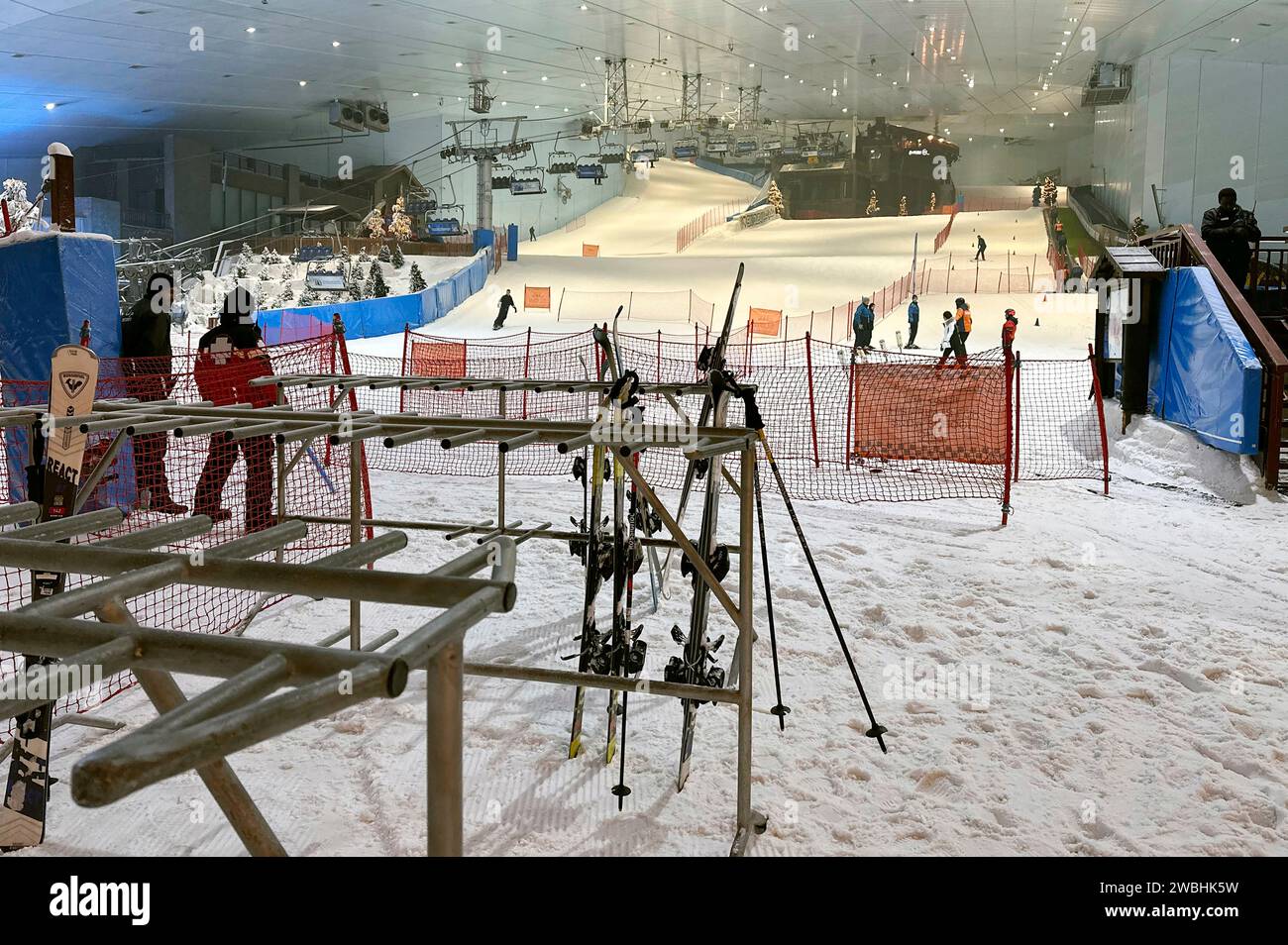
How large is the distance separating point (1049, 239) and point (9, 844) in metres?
38.4

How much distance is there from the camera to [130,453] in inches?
270

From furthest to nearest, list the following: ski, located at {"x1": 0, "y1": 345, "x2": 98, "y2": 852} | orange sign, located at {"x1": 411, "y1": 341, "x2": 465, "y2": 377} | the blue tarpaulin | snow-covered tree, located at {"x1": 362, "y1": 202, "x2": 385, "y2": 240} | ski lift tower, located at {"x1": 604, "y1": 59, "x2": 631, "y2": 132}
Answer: snow-covered tree, located at {"x1": 362, "y1": 202, "x2": 385, "y2": 240}
ski lift tower, located at {"x1": 604, "y1": 59, "x2": 631, "y2": 132}
orange sign, located at {"x1": 411, "y1": 341, "x2": 465, "y2": 377}
the blue tarpaulin
ski, located at {"x1": 0, "y1": 345, "x2": 98, "y2": 852}

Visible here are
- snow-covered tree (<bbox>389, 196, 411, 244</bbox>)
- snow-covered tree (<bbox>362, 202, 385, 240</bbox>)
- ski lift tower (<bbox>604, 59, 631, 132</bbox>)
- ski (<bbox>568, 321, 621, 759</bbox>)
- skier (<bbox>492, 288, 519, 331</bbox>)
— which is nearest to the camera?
ski (<bbox>568, 321, 621, 759</bbox>)

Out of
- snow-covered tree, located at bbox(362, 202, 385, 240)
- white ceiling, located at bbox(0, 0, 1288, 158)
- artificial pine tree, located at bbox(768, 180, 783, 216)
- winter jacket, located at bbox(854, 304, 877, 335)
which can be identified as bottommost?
winter jacket, located at bbox(854, 304, 877, 335)

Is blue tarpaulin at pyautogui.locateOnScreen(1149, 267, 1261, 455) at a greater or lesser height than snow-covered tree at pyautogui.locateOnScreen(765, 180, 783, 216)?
lesser

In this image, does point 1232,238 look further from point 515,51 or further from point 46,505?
point 515,51

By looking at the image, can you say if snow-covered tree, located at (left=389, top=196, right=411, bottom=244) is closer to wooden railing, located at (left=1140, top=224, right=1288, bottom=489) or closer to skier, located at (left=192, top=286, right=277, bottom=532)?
wooden railing, located at (left=1140, top=224, right=1288, bottom=489)

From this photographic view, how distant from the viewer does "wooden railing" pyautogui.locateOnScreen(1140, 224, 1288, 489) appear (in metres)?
8.88

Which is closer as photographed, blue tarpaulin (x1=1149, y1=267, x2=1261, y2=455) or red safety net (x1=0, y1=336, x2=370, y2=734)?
red safety net (x1=0, y1=336, x2=370, y2=734)

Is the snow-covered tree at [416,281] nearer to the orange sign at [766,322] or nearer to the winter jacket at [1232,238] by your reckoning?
the orange sign at [766,322]

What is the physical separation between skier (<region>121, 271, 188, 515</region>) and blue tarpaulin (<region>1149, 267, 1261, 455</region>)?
30.7 feet

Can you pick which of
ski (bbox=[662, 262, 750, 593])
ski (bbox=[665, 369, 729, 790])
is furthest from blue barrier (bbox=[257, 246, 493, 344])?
ski (bbox=[665, 369, 729, 790])

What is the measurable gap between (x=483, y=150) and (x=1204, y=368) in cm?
3149
